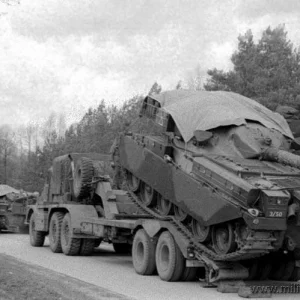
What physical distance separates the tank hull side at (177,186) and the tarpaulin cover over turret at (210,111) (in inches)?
36.9

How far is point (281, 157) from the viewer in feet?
41.6

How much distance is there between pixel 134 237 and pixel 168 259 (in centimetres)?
153

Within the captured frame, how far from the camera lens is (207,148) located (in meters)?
13.6

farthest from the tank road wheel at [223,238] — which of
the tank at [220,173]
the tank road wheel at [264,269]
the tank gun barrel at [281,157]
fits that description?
the tank gun barrel at [281,157]

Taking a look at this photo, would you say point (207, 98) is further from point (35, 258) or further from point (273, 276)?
point (35, 258)

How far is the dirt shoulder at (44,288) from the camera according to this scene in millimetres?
9691

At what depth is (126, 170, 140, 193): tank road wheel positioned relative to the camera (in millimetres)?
15760

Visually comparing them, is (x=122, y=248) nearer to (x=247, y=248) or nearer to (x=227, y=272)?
(x=227, y=272)

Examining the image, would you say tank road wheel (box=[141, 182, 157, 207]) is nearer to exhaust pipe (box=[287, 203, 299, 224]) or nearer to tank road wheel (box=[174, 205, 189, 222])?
tank road wheel (box=[174, 205, 189, 222])

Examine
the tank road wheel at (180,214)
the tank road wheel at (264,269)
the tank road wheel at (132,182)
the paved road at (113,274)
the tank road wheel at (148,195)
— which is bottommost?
the paved road at (113,274)

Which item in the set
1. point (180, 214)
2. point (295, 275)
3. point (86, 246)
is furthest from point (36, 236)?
point (295, 275)

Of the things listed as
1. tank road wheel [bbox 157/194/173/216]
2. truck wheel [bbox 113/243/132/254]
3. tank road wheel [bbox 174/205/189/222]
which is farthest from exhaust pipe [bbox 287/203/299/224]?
truck wheel [bbox 113/243/132/254]

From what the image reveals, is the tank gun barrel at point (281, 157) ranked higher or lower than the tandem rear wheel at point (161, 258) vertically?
higher

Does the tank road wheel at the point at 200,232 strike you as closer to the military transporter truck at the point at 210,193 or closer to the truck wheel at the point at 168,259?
the military transporter truck at the point at 210,193
